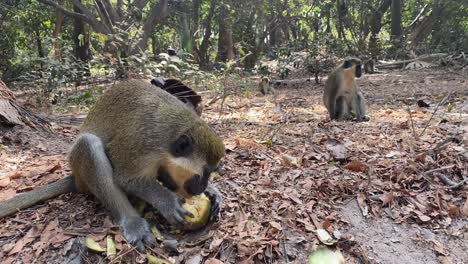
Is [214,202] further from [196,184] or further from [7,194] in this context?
[7,194]

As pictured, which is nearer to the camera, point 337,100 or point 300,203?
point 300,203

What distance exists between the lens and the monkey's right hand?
2.73 meters

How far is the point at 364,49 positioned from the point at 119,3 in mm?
9522

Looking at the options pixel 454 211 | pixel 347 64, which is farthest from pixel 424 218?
pixel 347 64

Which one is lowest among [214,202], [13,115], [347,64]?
[214,202]

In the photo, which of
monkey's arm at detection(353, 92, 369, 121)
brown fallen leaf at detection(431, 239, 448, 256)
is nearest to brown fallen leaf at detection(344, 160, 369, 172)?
brown fallen leaf at detection(431, 239, 448, 256)

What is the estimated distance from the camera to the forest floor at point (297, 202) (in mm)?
2678

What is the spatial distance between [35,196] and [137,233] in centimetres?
100

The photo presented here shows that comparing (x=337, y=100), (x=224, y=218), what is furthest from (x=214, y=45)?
(x=224, y=218)

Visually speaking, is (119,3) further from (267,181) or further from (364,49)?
(267,181)

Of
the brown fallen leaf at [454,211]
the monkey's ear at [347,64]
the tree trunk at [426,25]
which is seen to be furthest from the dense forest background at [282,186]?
the tree trunk at [426,25]

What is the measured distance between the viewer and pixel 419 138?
183 inches

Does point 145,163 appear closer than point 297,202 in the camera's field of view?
Yes

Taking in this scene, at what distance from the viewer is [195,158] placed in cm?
268
